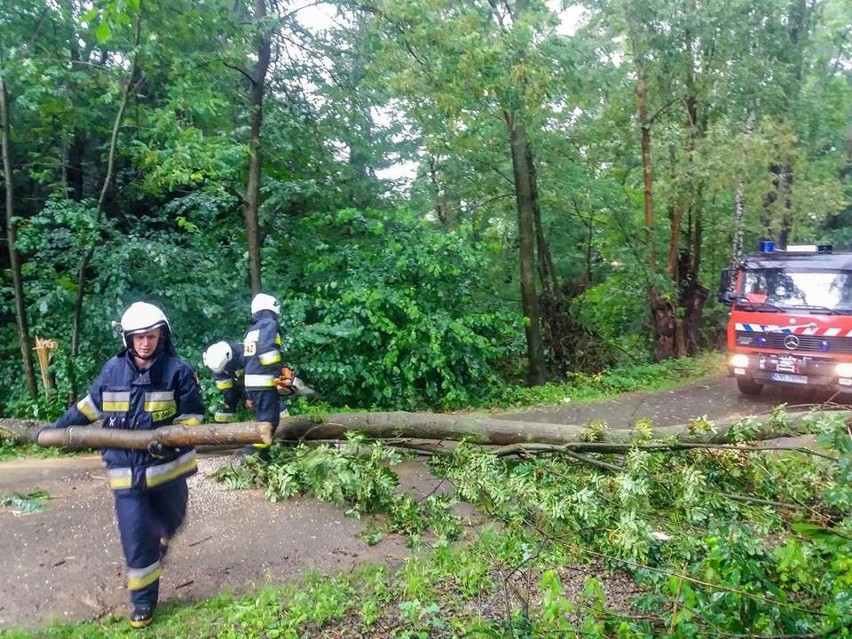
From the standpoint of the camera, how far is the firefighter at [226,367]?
19.5 ft

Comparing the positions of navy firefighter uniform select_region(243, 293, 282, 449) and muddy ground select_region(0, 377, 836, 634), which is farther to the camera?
navy firefighter uniform select_region(243, 293, 282, 449)

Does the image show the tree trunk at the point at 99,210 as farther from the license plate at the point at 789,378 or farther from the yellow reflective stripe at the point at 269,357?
the license plate at the point at 789,378

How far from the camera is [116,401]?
360 centimetres

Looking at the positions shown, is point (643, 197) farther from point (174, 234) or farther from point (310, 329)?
point (174, 234)

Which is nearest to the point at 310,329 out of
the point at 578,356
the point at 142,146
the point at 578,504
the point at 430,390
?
the point at 430,390

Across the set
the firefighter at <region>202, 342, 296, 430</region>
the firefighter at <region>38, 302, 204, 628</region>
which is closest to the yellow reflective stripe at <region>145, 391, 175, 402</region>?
the firefighter at <region>38, 302, 204, 628</region>

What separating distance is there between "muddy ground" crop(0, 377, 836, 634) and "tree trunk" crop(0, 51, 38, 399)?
2.29 metres

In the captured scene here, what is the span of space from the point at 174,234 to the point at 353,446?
5.10 m

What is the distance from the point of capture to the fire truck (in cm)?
816

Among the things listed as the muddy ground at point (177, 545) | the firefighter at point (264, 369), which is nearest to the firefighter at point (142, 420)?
the muddy ground at point (177, 545)

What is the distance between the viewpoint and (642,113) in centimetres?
1189

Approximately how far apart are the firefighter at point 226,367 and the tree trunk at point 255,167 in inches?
103

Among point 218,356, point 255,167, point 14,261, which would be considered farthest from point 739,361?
point 14,261

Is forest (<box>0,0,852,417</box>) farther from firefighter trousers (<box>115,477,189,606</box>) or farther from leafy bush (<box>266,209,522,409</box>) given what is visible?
firefighter trousers (<box>115,477,189,606</box>)
